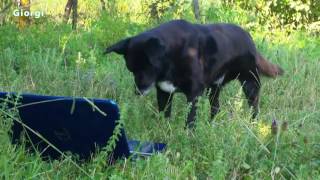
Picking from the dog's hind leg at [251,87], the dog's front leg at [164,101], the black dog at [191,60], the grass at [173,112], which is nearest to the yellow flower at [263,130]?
the grass at [173,112]

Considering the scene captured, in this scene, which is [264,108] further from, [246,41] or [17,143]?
[17,143]

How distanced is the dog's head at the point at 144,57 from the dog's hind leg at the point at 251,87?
1185 mm

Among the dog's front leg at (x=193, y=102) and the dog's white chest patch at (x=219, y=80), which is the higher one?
the dog's white chest patch at (x=219, y=80)

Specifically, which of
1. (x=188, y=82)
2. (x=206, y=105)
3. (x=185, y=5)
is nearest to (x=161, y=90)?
(x=188, y=82)

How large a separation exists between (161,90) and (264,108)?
1247 mm

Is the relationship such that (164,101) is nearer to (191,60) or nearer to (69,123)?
(191,60)

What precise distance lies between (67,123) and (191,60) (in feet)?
4.63

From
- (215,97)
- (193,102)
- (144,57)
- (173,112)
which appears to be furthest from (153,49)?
(215,97)

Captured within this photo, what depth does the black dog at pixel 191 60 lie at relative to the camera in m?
4.38

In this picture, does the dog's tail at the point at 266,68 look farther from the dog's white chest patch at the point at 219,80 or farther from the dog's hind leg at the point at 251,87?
the dog's white chest patch at the point at 219,80

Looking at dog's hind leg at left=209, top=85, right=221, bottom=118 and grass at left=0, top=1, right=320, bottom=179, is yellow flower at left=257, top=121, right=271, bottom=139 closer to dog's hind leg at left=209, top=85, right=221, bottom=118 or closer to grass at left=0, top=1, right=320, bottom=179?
grass at left=0, top=1, right=320, bottom=179

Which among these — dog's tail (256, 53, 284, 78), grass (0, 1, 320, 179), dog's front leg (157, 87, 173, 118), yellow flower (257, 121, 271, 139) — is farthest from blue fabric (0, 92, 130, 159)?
dog's tail (256, 53, 284, 78)

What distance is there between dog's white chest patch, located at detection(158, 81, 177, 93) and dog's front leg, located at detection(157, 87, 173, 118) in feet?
0.19

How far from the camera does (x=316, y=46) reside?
780 centimetres
